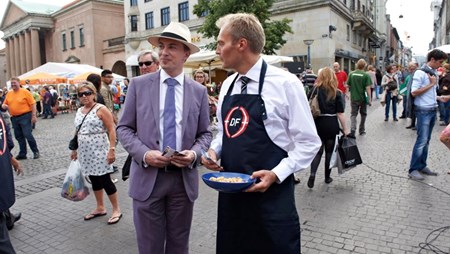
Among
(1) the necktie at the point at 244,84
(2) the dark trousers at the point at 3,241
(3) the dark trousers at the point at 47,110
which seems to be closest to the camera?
(1) the necktie at the point at 244,84

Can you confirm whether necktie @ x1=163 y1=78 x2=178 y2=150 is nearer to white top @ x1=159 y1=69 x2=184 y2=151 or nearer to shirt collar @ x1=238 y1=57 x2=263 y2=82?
white top @ x1=159 y1=69 x2=184 y2=151

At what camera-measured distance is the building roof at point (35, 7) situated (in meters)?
58.4

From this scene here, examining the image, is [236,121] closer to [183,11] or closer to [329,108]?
[329,108]

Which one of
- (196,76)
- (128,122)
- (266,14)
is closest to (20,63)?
(266,14)

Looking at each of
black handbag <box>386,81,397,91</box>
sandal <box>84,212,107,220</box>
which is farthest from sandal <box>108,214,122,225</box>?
black handbag <box>386,81,397,91</box>

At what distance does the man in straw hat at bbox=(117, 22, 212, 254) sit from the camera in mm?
2574

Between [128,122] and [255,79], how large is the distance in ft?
3.55

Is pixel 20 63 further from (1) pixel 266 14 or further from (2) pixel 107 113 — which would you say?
(2) pixel 107 113

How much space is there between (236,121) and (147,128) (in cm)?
80

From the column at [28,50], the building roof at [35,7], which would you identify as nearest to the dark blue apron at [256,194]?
the building roof at [35,7]

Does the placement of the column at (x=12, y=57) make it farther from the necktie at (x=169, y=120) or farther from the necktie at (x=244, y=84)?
the necktie at (x=244, y=84)

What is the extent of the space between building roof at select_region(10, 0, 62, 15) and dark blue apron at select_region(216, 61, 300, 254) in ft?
215

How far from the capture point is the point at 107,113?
460 cm

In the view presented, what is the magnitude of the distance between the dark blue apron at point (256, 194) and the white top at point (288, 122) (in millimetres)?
39
